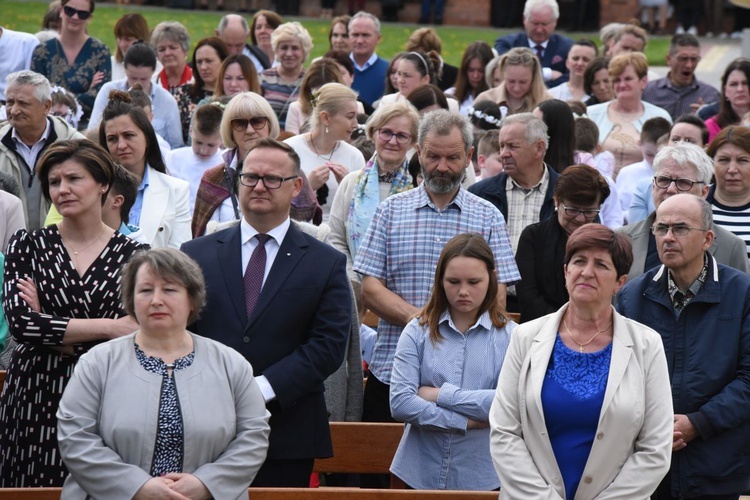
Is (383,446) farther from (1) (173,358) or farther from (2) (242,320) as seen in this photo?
(1) (173,358)

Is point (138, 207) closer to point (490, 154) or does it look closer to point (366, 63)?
point (490, 154)

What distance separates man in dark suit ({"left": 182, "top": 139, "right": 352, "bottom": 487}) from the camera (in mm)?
6180

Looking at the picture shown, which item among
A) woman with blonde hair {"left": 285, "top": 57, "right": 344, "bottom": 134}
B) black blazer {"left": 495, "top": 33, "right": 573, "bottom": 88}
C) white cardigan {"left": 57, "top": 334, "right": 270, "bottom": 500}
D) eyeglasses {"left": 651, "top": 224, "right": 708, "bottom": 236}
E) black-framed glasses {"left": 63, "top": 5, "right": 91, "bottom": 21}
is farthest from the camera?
A: black blazer {"left": 495, "top": 33, "right": 573, "bottom": 88}

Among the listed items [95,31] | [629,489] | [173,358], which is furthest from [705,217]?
[95,31]

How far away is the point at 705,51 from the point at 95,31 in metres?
12.5

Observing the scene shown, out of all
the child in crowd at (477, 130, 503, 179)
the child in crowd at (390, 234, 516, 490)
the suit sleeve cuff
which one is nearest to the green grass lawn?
the child in crowd at (477, 130, 503, 179)

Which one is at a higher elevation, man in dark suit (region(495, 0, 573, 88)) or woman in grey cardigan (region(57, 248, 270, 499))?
man in dark suit (region(495, 0, 573, 88))

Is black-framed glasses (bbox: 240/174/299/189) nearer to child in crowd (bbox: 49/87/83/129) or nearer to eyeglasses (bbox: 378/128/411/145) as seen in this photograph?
Result: eyeglasses (bbox: 378/128/411/145)

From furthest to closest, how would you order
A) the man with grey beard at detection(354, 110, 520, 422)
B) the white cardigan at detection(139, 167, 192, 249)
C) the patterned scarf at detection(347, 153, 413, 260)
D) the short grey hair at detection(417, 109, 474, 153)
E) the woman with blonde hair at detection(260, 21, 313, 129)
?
1. the woman with blonde hair at detection(260, 21, 313, 129)
2. the patterned scarf at detection(347, 153, 413, 260)
3. the white cardigan at detection(139, 167, 192, 249)
4. the short grey hair at detection(417, 109, 474, 153)
5. the man with grey beard at detection(354, 110, 520, 422)

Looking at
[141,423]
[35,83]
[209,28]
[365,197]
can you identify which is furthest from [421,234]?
[209,28]

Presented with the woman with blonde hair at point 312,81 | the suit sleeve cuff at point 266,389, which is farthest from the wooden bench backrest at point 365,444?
the woman with blonde hair at point 312,81

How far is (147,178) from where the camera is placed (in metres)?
8.16

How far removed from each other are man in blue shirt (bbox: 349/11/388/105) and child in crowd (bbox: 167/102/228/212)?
14.2 ft

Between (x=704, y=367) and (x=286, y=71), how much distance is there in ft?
24.0
